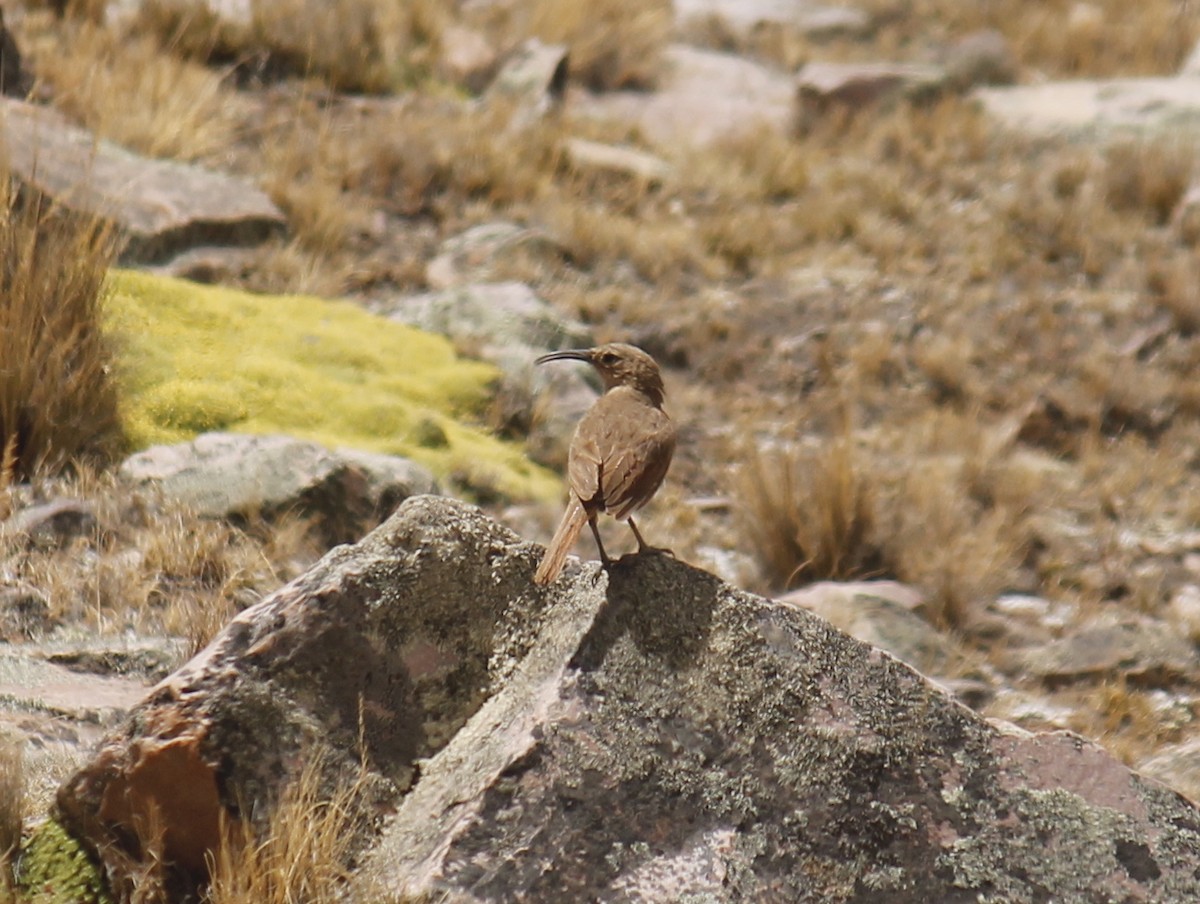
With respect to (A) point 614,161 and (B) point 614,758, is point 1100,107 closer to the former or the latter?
(A) point 614,161

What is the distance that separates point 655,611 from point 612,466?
415 mm

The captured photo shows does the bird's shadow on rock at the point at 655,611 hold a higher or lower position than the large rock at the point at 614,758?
higher

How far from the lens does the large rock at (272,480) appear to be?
5.79 m

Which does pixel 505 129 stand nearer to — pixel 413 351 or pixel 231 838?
pixel 413 351

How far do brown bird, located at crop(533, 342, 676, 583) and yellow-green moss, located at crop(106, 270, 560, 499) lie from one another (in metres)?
2.73

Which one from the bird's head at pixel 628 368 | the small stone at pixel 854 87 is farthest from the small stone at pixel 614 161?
the bird's head at pixel 628 368

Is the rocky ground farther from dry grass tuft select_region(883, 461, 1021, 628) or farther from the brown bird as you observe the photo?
the brown bird

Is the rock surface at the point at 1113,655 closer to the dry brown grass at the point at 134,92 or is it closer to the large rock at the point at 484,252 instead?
the large rock at the point at 484,252

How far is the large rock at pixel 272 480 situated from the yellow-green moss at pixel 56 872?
218 cm

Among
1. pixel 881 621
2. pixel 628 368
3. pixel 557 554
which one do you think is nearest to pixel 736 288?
pixel 881 621

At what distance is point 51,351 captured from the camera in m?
5.86

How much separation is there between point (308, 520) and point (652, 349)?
367 cm

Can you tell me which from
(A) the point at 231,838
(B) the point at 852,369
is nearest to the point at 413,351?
(B) the point at 852,369

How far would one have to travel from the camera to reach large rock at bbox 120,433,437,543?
579 centimetres
